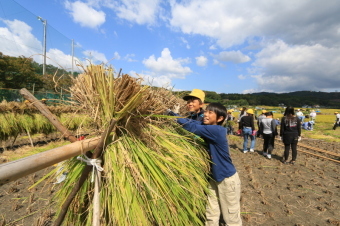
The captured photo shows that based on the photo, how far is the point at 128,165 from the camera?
1.33 metres

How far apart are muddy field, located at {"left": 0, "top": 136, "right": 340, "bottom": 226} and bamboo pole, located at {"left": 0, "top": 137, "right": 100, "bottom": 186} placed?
42.5 inches

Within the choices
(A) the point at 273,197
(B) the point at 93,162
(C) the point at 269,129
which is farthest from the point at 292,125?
(B) the point at 93,162

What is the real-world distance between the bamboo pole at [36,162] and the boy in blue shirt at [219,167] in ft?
3.90

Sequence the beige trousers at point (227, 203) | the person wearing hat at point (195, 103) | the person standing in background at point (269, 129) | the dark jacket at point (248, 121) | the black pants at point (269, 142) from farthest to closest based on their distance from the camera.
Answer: the dark jacket at point (248, 121) → the black pants at point (269, 142) → the person standing in background at point (269, 129) → the person wearing hat at point (195, 103) → the beige trousers at point (227, 203)

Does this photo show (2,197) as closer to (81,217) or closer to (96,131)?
(81,217)

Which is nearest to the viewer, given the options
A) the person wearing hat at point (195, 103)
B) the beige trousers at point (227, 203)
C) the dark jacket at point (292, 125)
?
the beige trousers at point (227, 203)

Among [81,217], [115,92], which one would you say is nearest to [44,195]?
[81,217]

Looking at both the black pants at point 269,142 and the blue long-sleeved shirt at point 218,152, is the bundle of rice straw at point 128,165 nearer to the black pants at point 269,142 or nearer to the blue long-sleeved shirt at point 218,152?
the blue long-sleeved shirt at point 218,152

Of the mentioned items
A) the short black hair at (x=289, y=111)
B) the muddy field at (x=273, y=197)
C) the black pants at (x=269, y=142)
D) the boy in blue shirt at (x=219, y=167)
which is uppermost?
the short black hair at (x=289, y=111)

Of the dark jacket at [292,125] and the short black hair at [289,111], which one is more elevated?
the short black hair at [289,111]

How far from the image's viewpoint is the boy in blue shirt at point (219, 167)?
208 cm

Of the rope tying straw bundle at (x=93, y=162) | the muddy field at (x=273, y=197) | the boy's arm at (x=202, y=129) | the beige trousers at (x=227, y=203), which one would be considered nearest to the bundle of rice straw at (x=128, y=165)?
the rope tying straw bundle at (x=93, y=162)

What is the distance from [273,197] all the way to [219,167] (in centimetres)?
290

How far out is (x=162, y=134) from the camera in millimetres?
1642
